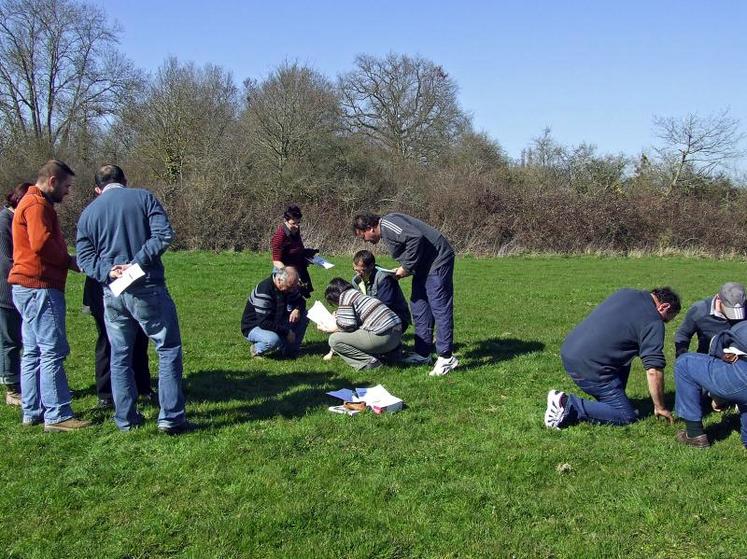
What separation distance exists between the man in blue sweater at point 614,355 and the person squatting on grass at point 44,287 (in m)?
4.05

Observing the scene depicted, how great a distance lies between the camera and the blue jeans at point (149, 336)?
4.91 meters

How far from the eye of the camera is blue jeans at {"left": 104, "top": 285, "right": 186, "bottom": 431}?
4914mm

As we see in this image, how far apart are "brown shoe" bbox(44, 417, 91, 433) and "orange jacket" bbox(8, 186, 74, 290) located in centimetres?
111

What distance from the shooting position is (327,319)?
7.53 metres

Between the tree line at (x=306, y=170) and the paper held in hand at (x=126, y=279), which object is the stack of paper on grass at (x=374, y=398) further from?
the tree line at (x=306, y=170)

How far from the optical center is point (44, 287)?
17.1 ft

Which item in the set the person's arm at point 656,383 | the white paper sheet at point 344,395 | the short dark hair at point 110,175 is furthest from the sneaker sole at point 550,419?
the short dark hair at point 110,175

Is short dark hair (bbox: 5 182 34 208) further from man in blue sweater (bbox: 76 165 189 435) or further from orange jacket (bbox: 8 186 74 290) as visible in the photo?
man in blue sweater (bbox: 76 165 189 435)

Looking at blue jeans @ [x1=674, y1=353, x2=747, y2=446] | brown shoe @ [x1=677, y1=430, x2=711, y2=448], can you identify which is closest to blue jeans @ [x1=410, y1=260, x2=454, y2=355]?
blue jeans @ [x1=674, y1=353, x2=747, y2=446]

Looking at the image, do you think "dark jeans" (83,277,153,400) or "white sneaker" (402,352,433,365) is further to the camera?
"white sneaker" (402,352,433,365)

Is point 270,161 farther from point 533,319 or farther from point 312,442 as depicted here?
point 312,442

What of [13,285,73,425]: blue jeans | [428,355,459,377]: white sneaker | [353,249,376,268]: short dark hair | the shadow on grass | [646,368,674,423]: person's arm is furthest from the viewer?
[353,249,376,268]: short dark hair

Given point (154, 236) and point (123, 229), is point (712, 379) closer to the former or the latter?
point (154, 236)

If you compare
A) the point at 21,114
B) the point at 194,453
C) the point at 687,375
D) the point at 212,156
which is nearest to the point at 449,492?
the point at 194,453
